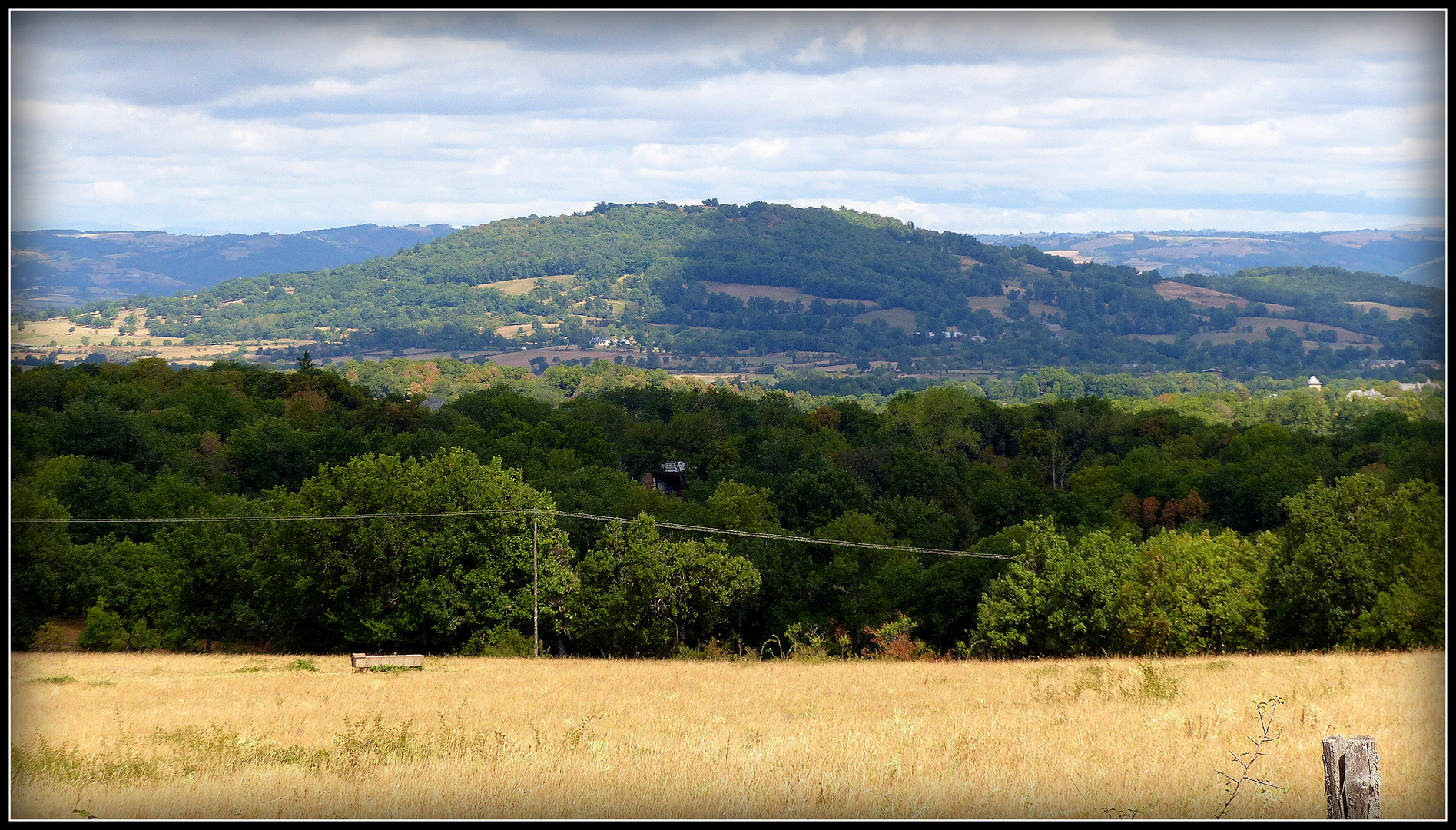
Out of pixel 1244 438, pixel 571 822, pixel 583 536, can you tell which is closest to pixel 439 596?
pixel 583 536

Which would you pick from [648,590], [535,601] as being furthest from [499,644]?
[648,590]

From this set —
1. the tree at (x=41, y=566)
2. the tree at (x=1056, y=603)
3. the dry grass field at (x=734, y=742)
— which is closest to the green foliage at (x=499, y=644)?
the dry grass field at (x=734, y=742)

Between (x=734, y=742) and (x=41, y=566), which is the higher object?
(x=734, y=742)

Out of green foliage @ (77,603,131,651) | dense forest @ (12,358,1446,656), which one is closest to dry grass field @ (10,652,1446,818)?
dense forest @ (12,358,1446,656)

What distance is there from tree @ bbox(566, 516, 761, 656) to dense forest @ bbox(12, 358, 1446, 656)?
0.08 m

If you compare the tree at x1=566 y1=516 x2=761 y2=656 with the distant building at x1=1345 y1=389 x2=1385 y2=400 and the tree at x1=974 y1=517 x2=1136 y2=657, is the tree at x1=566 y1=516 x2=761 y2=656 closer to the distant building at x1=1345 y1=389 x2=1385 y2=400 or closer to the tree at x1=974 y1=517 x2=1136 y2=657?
the tree at x1=974 y1=517 x2=1136 y2=657

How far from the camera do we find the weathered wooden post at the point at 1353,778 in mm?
5496

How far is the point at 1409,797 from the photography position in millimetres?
7242

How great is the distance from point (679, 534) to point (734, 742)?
1208 inches

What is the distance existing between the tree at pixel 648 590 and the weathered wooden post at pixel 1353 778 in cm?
2660

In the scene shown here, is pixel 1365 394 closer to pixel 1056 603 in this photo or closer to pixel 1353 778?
pixel 1056 603

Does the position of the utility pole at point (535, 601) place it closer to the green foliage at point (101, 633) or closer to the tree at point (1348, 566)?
the green foliage at point (101, 633)

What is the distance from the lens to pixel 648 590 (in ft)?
105

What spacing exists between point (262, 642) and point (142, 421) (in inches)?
961
